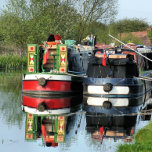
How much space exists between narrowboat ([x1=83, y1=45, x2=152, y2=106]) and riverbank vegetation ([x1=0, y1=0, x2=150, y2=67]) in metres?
29.7

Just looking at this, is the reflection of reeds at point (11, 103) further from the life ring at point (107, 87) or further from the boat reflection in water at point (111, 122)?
the life ring at point (107, 87)

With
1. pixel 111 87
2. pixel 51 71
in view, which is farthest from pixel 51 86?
pixel 111 87

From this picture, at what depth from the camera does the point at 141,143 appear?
12.3m

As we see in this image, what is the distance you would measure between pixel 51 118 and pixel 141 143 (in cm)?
551

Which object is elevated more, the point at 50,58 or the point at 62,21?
the point at 62,21

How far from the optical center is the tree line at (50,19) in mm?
56188

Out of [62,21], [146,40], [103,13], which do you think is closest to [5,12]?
[62,21]

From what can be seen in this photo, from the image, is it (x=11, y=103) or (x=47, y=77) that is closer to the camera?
(x=11, y=103)

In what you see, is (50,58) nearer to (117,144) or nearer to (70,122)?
(70,122)

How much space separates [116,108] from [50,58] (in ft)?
18.5

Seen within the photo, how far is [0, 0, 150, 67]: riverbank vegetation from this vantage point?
2214 inches

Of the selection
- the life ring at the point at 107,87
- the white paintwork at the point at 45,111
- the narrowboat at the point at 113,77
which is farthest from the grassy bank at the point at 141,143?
the life ring at the point at 107,87

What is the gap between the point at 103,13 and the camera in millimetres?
63281

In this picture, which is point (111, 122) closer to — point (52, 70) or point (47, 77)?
point (47, 77)
